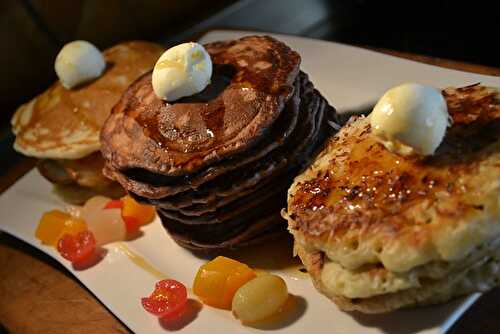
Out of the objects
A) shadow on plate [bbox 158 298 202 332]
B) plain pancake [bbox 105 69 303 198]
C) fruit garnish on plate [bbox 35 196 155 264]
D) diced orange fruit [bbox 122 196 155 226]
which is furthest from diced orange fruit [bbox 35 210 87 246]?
shadow on plate [bbox 158 298 202 332]

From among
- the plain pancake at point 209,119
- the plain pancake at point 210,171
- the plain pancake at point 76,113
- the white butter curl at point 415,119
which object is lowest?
the plain pancake at point 76,113

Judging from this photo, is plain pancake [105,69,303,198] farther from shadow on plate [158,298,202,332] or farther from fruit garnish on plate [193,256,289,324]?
shadow on plate [158,298,202,332]

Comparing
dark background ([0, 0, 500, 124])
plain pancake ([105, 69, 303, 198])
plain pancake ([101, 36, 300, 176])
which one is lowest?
dark background ([0, 0, 500, 124])

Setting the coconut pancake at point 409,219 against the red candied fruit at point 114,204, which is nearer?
the coconut pancake at point 409,219

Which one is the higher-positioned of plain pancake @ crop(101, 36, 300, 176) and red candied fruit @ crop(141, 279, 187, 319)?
plain pancake @ crop(101, 36, 300, 176)

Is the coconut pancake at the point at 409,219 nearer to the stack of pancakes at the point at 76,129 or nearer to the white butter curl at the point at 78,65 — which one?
the stack of pancakes at the point at 76,129

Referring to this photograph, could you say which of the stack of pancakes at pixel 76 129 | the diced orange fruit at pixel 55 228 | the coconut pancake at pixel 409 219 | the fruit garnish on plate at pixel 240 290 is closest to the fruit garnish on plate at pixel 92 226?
the diced orange fruit at pixel 55 228

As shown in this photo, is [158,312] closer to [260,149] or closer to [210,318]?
[210,318]
